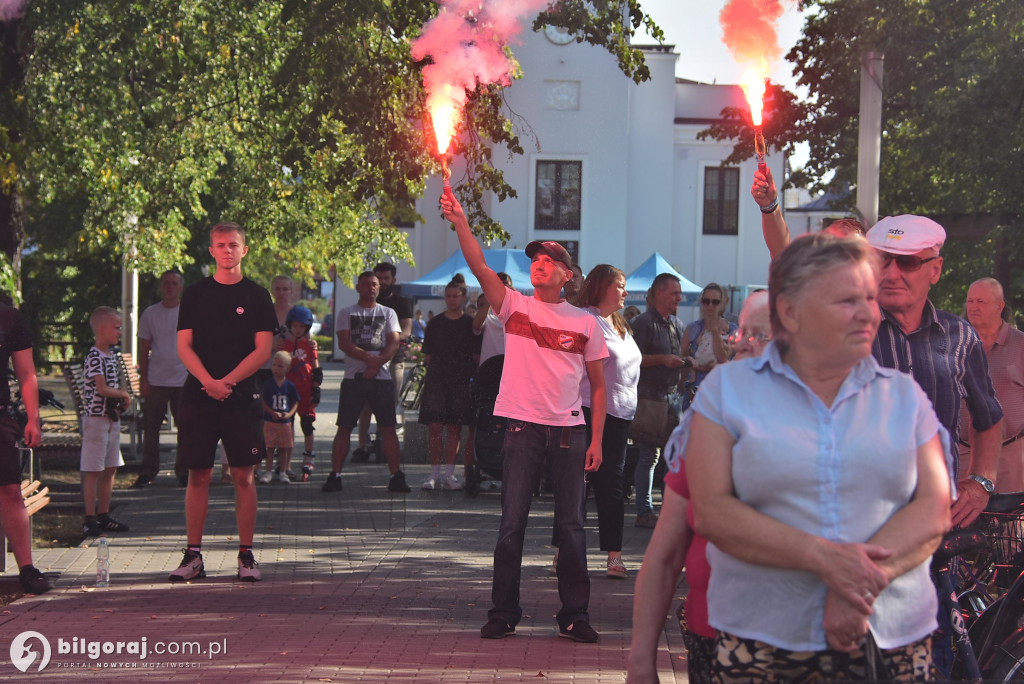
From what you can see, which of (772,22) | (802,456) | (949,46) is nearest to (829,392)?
(802,456)

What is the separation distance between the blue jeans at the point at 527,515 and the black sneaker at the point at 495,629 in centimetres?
3

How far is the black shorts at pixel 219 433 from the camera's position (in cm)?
796

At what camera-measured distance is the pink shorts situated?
13125mm

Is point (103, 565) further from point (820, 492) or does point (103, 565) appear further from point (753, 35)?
point (820, 492)

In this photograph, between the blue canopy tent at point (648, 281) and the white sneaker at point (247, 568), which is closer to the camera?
the white sneaker at point (247, 568)

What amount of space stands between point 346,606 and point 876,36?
17.0 metres

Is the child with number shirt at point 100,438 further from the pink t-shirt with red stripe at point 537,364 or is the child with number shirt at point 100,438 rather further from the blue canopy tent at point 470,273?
the blue canopy tent at point 470,273

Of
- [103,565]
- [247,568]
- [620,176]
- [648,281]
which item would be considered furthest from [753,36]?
[620,176]

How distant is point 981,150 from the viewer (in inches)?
636

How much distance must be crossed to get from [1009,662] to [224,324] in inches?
206

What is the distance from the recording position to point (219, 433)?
26.4ft

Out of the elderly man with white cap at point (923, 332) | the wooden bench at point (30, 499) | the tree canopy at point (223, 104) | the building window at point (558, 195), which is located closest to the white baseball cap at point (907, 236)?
the elderly man with white cap at point (923, 332)

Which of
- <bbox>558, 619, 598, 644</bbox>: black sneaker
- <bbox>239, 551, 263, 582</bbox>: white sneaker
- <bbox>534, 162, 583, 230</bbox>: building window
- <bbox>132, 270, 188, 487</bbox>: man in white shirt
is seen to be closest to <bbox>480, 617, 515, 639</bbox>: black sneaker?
<bbox>558, 619, 598, 644</bbox>: black sneaker

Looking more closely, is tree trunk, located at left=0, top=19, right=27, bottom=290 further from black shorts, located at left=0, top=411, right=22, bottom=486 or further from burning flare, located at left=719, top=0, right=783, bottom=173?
burning flare, located at left=719, top=0, right=783, bottom=173
